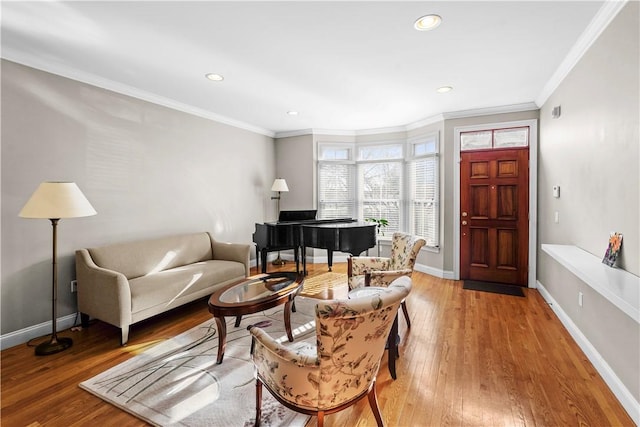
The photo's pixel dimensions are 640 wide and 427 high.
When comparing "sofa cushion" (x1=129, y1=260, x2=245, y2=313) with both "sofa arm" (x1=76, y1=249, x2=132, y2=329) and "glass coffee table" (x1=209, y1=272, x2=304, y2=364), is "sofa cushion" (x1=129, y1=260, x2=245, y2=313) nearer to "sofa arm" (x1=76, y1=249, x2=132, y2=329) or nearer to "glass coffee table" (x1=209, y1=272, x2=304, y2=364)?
"sofa arm" (x1=76, y1=249, x2=132, y2=329)

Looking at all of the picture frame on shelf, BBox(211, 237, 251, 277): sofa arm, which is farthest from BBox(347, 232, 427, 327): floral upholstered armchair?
BBox(211, 237, 251, 277): sofa arm

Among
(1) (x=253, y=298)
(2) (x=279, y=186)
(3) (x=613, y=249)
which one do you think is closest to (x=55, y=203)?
(1) (x=253, y=298)

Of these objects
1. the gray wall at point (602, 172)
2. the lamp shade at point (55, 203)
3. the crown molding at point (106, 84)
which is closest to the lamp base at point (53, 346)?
the lamp shade at point (55, 203)

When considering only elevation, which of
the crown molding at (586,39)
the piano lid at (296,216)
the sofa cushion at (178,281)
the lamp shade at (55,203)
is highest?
the crown molding at (586,39)

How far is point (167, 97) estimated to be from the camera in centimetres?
399

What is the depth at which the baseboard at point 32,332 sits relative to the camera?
106 inches

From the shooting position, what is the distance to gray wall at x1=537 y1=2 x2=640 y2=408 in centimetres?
190

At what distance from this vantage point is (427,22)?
90.4 inches

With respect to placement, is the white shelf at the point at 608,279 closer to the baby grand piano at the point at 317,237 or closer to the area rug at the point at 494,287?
the area rug at the point at 494,287

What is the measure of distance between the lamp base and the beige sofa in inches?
11.3

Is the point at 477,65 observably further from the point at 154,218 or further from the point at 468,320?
the point at 154,218

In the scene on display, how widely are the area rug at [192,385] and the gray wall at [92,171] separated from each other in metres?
1.39

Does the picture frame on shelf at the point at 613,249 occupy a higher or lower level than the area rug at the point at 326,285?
higher

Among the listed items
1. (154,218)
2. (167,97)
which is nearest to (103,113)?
(167,97)
